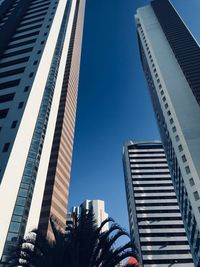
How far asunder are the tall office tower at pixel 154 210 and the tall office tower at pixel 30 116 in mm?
23810

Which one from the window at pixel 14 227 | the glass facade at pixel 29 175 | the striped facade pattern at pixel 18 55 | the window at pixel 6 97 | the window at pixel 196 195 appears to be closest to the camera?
the window at pixel 14 227

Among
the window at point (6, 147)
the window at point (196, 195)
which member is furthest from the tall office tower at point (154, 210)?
the window at point (6, 147)

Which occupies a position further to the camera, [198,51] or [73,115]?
[73,115]

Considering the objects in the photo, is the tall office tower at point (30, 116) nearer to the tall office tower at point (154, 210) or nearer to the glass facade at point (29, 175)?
the glass facade at point (29, 175)

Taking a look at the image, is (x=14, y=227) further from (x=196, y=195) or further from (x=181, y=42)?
(x=181, y=42)

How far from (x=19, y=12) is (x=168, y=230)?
55472 millimetres

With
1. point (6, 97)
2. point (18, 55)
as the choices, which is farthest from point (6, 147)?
point (18, 55)

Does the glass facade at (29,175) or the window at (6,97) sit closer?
the glass facade at (29,175)

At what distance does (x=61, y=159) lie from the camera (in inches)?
2178

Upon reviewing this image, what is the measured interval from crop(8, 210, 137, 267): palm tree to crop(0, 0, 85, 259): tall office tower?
24.5 feet

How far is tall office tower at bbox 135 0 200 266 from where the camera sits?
46438mm

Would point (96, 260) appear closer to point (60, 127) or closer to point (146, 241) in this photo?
point (60, 127)

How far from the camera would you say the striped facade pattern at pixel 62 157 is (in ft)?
150

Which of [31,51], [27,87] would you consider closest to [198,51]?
[31,51]
